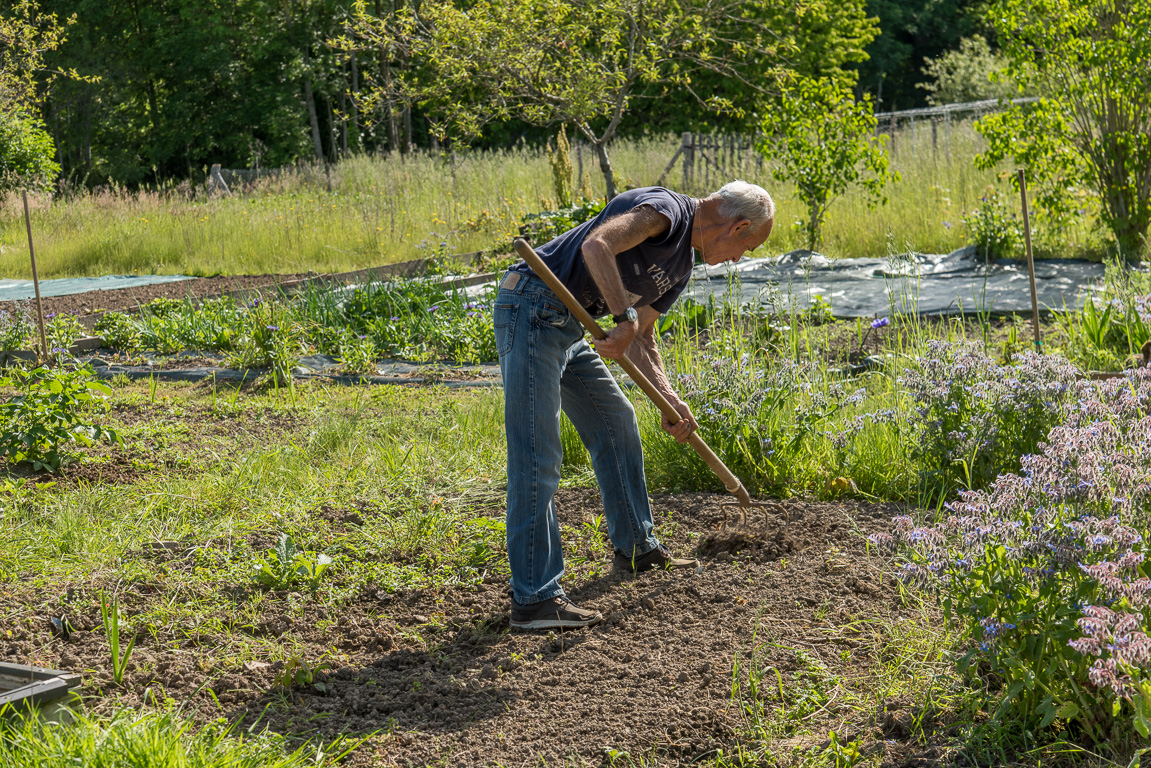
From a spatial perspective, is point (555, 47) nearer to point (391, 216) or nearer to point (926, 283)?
point (391, 216)

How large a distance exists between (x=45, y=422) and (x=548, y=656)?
124 inches

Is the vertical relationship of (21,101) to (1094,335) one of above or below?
above

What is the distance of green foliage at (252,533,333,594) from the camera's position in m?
3.36

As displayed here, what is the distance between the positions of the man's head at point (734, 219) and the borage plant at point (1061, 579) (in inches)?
44.1

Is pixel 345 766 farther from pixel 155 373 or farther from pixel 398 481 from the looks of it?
pixel 155 373

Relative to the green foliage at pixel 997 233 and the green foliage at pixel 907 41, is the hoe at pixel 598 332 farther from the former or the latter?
the green foliage at pixel 907 41

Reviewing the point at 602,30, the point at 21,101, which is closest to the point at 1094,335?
the point at 602,30

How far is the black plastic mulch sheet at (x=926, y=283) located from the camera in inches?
278

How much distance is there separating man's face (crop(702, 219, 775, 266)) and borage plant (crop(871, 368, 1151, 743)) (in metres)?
1.11

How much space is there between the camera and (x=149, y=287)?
1107 cm

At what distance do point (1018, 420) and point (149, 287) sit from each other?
10245mm

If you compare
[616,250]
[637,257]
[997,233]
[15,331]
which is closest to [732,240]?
[637,257]

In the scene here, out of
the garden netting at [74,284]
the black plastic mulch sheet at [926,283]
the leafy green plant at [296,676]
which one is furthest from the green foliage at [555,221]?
the leafy green plant at [296,676]

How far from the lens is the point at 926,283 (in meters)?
8.01
